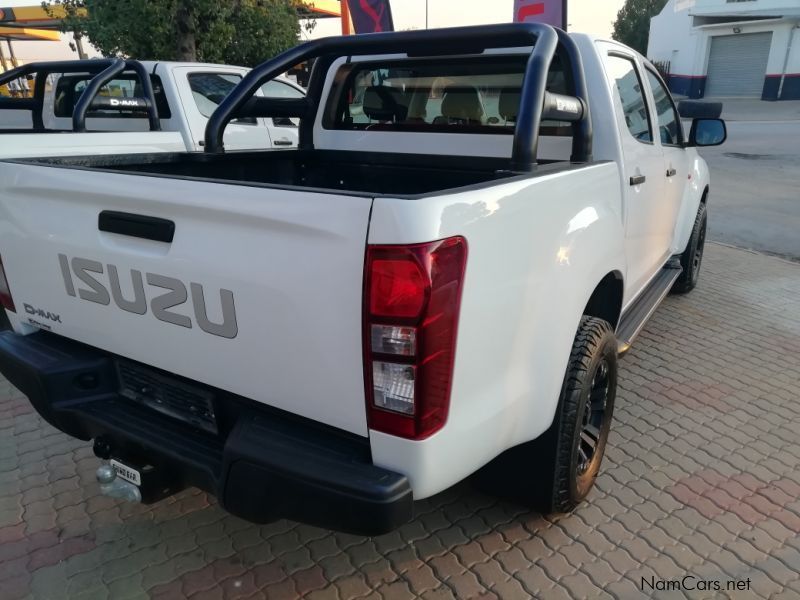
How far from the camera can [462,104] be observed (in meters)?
3.21

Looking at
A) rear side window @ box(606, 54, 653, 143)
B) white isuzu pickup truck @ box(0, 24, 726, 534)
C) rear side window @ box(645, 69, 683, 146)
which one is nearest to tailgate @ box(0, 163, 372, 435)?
white isuzu pickup truck @ box(0, 24, 726, 534)

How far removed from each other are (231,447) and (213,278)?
1.57 ft

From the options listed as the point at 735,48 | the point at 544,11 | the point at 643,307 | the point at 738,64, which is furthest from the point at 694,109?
the point at 735,48

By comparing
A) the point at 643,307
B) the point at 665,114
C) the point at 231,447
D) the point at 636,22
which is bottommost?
the point at 643,307

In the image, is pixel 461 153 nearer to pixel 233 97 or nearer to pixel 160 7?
pixel 233 97

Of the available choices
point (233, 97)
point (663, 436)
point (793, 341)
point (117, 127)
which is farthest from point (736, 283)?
point (117, 127)

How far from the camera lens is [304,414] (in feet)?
5.67

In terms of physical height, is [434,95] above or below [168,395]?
above

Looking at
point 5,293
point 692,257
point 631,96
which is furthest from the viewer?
point 692,257

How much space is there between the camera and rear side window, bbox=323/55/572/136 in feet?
10.0

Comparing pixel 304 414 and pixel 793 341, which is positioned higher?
A: pixel 304 414

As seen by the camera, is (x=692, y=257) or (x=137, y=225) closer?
(x=137, y=225)

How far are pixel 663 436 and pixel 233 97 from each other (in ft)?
9.33

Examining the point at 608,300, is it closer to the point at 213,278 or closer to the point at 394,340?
the point at 394,340
